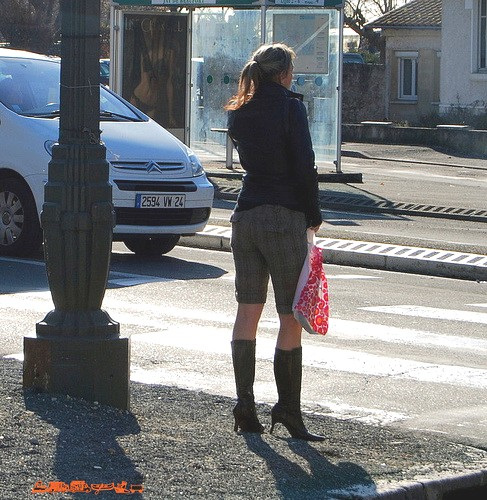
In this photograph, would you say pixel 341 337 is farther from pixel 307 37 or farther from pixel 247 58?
pixel 247 58

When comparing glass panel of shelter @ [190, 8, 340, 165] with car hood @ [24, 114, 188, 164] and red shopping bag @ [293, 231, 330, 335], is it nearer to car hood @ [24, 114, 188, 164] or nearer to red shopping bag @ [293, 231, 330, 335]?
car hood @ [24, 114, 188, 164]

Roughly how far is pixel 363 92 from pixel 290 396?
3626 cm

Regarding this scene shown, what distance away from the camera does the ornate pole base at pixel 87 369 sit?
6.40 m

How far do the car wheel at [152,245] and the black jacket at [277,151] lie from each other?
272 inches

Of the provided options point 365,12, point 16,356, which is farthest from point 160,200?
point 365,12

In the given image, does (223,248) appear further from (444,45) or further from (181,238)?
(444,45)

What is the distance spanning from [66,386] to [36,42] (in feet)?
141

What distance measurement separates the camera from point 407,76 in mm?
45156

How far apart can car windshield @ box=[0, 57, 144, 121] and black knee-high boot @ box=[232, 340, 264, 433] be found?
690cm

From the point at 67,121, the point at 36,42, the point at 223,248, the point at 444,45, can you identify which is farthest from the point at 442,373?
the point at 36,42

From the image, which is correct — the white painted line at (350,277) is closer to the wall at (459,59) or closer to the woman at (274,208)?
the woman at (274,208)

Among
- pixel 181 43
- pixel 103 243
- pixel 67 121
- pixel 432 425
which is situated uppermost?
pixel 181 43

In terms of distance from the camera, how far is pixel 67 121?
21.2 ft

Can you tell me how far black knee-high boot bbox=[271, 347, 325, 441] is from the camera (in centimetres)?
623
